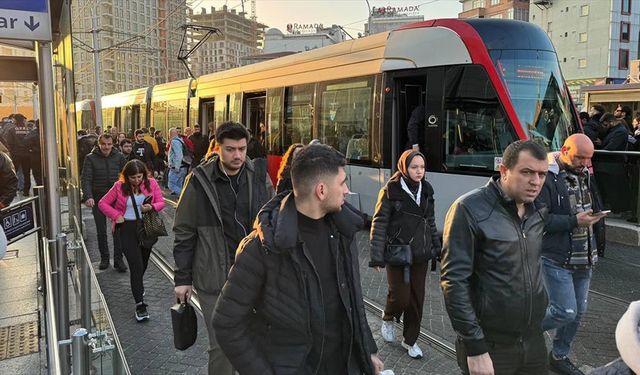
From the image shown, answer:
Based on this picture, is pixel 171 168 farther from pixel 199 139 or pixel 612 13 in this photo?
pixel 612 13

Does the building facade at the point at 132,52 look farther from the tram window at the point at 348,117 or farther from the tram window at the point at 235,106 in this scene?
the tram window at the point at 348,117

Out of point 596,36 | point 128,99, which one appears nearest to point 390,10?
point 596,36

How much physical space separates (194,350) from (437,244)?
221 centimetres

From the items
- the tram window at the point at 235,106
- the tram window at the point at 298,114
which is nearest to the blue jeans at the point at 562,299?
the tram window at the point at 298,114

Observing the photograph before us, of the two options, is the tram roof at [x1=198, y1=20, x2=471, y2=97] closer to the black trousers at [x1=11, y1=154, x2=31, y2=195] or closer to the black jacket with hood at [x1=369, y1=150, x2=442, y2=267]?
the black jacket with hood at [x1=369, y1=150, x2=442, y2=267]

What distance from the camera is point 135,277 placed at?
5.45 m

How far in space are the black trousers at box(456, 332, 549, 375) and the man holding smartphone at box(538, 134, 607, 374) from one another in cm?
110

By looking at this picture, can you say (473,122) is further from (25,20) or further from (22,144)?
(22,144)

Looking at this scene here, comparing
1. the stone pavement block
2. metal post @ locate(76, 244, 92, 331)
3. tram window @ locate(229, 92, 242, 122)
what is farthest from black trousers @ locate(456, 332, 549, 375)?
tram window @ locate(229, 92, 242, 122)

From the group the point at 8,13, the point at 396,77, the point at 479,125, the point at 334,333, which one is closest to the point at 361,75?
the point at 396,77

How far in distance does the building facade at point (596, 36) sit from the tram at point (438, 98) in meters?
52.3

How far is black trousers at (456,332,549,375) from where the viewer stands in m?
2.70

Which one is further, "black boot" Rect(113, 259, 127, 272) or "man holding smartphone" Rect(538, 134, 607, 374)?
"black boot" Rect(113, 259, 127, 272)

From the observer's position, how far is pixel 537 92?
750cm
